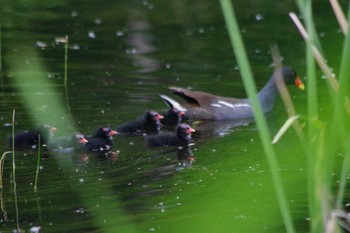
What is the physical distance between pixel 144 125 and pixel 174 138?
1.21 ft

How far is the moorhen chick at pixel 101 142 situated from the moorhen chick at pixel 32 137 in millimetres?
360

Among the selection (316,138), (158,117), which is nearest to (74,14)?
(158,117)

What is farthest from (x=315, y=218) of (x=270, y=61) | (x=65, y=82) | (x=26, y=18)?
(x=26, y=18)

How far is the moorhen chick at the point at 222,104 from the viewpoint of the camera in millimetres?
9430

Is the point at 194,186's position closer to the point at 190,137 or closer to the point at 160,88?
the point at 190,137

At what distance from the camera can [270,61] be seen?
1150cm

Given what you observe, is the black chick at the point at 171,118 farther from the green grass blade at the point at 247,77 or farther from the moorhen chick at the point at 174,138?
the green grass blade at the point at 247,77

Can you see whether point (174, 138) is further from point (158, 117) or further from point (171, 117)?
point (171, 117)

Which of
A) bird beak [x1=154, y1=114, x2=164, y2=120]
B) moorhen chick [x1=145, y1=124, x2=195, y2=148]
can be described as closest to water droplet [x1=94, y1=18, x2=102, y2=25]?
bird beak [x1=154, y1=114, x2=164, y2=120]

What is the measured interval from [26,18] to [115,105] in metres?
5.23

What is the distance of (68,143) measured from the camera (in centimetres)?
789

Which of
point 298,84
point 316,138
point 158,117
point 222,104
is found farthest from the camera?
point 298,84

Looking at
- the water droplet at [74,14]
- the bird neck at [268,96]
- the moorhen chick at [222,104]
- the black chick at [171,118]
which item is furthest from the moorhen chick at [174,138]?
the water droplet at [74,14]

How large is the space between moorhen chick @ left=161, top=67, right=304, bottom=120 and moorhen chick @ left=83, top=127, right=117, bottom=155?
155 centimetres
